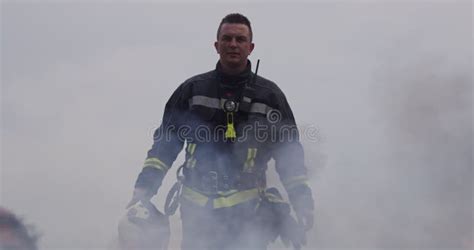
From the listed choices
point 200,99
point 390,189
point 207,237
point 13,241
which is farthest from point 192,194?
point 390,189

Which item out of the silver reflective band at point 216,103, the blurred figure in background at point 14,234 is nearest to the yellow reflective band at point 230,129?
the silver reflective band at point 216,103

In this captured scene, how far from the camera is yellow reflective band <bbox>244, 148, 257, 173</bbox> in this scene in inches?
199

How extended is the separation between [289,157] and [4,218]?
270 centimetres

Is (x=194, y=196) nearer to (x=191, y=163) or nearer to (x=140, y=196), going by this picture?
(x=191, y=163)

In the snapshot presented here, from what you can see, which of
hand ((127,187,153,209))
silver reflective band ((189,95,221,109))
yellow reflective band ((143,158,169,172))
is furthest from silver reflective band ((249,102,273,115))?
hand ((127,187,153,209))

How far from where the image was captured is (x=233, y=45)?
5160 millimetres

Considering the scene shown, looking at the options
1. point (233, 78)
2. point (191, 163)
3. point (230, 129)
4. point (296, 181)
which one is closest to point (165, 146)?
point (191, 163)

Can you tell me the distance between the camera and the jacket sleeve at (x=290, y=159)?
5105mm

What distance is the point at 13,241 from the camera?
225 inches

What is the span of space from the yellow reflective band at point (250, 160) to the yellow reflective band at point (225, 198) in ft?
0.54

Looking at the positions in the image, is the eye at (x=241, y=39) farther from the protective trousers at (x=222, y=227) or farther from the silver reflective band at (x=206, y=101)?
the protective trousers at (x=222, y=227)

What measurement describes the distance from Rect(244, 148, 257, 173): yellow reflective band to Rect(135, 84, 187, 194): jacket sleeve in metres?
0.58

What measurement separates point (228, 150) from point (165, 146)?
0.53 metres

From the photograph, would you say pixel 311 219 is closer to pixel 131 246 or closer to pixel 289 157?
pixel 289 157
